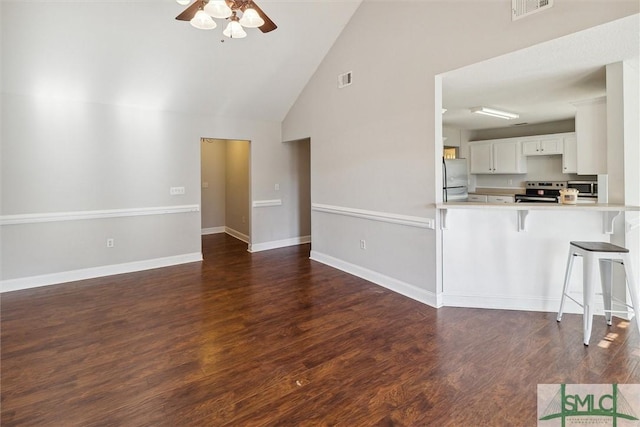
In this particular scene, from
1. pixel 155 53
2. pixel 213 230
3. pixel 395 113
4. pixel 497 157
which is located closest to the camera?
pixel 395 113

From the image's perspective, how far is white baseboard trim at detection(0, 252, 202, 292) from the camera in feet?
13.6

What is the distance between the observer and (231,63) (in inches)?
180

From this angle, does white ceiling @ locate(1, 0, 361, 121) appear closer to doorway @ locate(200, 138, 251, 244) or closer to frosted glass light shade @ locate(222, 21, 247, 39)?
frosted glass light shade @ locate(222, 21, 247, 39)

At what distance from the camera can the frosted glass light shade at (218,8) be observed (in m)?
2.30

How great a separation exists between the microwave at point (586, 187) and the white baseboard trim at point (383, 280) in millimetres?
4558

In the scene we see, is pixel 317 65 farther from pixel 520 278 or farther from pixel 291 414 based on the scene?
pixel 291 414

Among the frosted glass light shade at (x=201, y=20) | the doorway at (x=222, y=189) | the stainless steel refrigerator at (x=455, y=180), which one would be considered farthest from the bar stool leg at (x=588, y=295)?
the doorway at (x=222, y=189)

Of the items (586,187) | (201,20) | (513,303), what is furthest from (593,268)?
(586,187)

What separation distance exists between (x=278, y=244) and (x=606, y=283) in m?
5.06

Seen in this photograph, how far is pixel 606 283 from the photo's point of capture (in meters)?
2.95

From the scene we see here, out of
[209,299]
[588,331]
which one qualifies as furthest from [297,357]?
[588,331]

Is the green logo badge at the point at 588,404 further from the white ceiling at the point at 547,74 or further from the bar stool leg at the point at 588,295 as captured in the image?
the white ceiling at the point at 547,74

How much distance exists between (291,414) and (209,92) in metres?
4.68

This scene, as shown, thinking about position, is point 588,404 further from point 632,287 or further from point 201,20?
point 201,20
